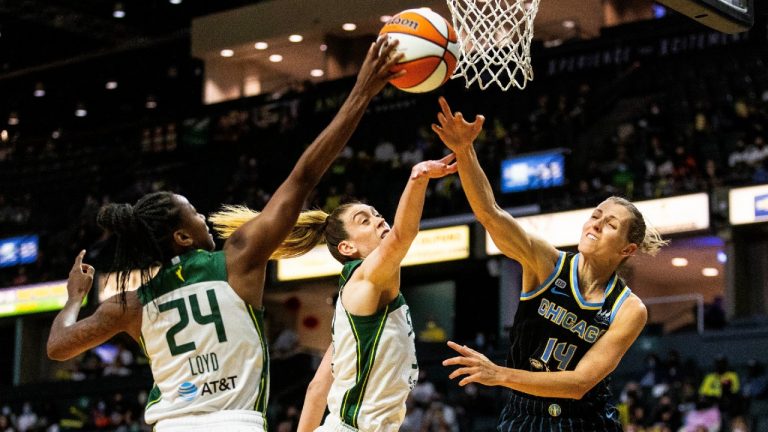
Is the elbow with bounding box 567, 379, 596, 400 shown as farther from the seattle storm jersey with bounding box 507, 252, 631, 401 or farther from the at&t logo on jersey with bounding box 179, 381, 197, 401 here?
the at&t logo on jersey with bounding box 179, 381, 197, 401

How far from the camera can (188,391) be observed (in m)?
3.97

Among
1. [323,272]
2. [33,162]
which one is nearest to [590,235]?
[323,272]

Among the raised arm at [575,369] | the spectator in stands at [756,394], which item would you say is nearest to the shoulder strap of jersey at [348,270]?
the raised arm at [575,369]

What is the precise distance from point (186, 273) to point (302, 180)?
53 cm

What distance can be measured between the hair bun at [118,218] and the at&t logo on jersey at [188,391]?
1.88ft

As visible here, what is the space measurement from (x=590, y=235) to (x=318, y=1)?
21837 mm

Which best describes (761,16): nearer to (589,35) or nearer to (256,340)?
(589,35)

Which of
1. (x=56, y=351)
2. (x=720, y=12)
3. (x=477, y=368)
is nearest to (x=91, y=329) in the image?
(x=56, y=351)

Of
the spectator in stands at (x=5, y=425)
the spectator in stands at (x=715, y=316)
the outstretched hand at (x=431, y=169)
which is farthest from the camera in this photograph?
the spectator in stands at (x=5, y=425)

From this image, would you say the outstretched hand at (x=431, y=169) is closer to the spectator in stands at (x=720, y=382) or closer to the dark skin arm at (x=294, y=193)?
the dark skin arm at (x=294, y=193)

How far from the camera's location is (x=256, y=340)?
3.99 m

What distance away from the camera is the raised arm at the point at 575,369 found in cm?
446

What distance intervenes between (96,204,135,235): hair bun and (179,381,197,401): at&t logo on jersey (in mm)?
573

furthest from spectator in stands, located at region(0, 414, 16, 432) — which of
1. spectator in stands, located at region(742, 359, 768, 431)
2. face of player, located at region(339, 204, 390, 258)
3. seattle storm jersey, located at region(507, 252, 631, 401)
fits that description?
seattle storm jersey, located at region(507, 252, 631, 401)
